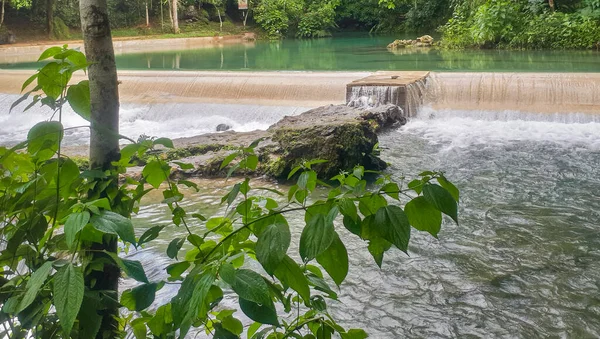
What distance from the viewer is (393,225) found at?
1.10 m

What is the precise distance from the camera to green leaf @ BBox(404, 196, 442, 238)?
3.67 ft

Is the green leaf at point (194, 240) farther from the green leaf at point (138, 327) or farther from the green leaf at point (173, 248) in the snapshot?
the green leaf at point (138, 327)

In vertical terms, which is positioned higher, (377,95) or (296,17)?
(296,17)

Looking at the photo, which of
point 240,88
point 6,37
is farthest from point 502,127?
point 6,37

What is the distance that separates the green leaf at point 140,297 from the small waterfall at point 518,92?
385 inches

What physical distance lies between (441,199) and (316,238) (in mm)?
238

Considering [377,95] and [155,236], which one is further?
[377,95]

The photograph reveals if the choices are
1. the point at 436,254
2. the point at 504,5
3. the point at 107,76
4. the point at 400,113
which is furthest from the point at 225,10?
the point at 107,76

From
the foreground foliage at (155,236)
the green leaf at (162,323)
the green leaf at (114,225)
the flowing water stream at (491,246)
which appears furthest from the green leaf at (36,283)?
the flowing water stream at (491,246)

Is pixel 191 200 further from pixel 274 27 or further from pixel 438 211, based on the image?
pixel 274 27

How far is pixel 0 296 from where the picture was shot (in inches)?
54.7

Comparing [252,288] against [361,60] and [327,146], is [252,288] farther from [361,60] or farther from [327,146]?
[361,60]

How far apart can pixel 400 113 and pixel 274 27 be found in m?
22.1

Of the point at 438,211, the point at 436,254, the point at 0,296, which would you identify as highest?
the point at 438,211
